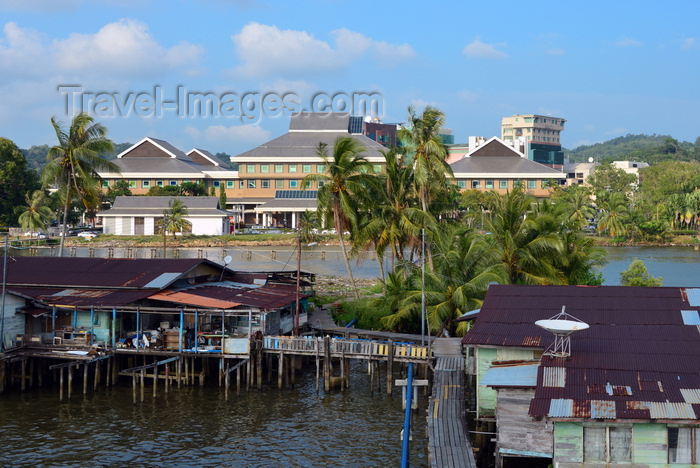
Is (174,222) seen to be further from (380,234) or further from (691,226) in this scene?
(691,226)

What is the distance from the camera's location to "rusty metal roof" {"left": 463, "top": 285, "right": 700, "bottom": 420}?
19.5 metres

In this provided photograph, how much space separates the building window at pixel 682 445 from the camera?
19.5 m

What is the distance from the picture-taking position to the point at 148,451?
92.4ft

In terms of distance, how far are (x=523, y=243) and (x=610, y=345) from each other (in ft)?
58.7

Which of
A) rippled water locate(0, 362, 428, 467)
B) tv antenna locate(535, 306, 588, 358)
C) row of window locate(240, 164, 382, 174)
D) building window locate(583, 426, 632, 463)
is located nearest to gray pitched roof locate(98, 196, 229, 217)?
row of window locate(240, 164, 382, 174)

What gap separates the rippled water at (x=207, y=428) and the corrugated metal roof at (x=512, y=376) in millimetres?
4941

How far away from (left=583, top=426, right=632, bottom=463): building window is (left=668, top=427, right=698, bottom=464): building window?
3.31 feet

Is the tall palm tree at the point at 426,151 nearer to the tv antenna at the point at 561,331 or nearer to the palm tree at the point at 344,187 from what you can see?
Result: the palm tree at the point at 344,187

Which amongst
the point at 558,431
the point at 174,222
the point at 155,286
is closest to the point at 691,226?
the point at 174,222

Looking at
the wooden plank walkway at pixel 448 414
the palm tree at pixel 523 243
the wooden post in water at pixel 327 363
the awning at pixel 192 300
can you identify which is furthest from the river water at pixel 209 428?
the palm tree at pixel 523 243

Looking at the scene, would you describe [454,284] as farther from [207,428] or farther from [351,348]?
[207,428]

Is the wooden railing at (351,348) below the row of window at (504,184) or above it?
below

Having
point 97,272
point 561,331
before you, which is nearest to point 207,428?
point 97,272

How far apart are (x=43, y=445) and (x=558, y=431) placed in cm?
1905
